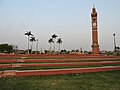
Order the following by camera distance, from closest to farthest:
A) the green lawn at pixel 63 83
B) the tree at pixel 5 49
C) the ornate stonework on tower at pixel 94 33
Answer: the green lawn at pixel 63 83 → the ornate stonework on tower at pixel 94 33 → the tree at pixel 5 49

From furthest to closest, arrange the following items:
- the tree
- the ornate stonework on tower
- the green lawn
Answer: the tree, the ornate stonework on tower, the green lawn

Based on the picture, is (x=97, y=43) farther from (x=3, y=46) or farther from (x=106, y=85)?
(x=3, y=46)

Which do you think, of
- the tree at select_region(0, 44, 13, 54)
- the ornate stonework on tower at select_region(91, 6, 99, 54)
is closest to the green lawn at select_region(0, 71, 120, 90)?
the ornate stonework on tower at select_region(91, 6, 99, 54)

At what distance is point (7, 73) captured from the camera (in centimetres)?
1075

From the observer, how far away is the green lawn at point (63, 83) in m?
9.24

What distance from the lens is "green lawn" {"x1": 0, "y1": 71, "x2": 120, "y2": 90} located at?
9.24 meters

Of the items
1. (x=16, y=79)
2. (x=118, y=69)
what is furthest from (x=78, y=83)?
(x=118, y=69)

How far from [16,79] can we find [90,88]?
13.7 ft

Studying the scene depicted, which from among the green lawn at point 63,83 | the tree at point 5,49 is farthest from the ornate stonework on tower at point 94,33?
the tree at point 5,49

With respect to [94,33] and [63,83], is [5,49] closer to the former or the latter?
[94,33]

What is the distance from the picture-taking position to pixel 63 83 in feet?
33.1

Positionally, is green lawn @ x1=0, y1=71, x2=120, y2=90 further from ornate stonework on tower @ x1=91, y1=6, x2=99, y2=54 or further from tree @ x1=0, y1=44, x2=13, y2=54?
tree @ x1=0, y1=44, x2=13, y2=54

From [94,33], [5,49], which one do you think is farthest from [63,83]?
[5,49]

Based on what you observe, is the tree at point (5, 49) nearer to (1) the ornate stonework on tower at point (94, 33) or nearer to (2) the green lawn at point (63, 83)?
(1) the ornate stonework on tower at point (94, 33)
